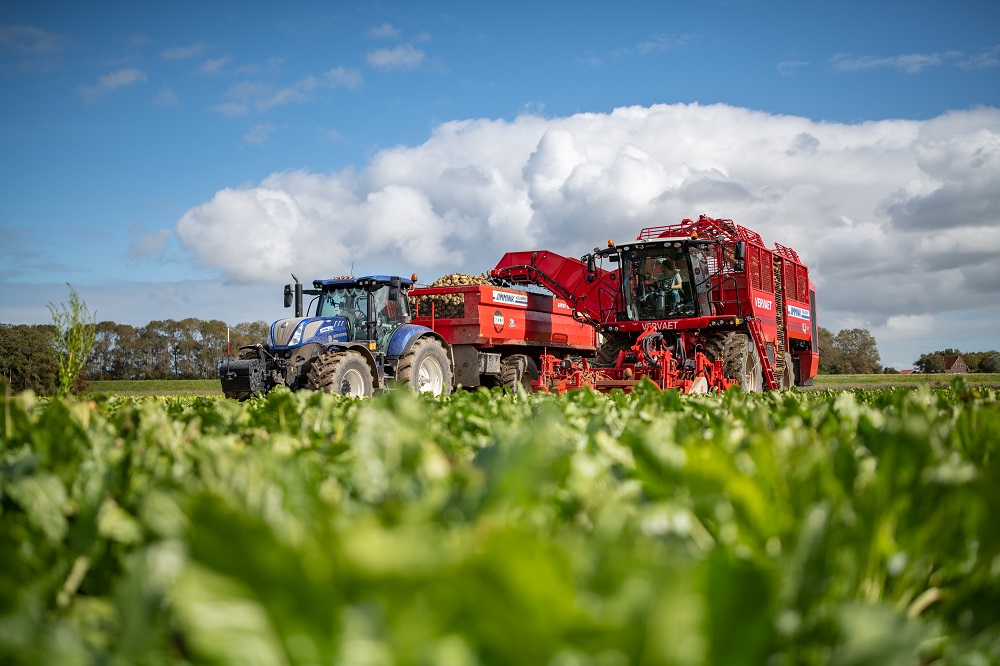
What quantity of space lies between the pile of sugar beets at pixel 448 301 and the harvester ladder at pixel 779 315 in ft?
24.0

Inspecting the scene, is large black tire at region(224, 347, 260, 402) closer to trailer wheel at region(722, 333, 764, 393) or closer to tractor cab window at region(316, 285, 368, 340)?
tractor cab window at region(316, 285, 368, 340)

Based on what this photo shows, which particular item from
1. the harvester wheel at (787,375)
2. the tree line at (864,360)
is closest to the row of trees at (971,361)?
the tree line at (864,360)

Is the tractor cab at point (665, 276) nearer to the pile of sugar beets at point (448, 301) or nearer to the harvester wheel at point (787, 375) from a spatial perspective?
the pile of sugar beets at point (448, 301)

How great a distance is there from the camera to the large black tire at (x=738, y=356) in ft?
47.9

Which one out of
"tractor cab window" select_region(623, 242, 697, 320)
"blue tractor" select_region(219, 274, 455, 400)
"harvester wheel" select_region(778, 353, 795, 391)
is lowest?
"harvester wheel" select_region(778, 353, 795, 391)

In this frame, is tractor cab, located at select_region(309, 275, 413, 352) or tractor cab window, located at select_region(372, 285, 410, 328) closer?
tractor cab, located at select_region(309, 275, 413, 352)

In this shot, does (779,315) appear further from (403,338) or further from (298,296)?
(298,296)

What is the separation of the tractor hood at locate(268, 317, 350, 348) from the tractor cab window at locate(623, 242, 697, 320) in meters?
6.14

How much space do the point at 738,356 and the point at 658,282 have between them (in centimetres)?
243

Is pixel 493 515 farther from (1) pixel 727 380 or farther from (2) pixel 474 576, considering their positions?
(1) pixel 727 380

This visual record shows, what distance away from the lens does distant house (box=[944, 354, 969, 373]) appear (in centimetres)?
5788

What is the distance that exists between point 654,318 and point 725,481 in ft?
50.7

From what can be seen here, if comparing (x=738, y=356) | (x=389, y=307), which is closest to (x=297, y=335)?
(x=389, y=307)

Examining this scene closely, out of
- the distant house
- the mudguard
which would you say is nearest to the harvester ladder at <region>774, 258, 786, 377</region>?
the mudguard
